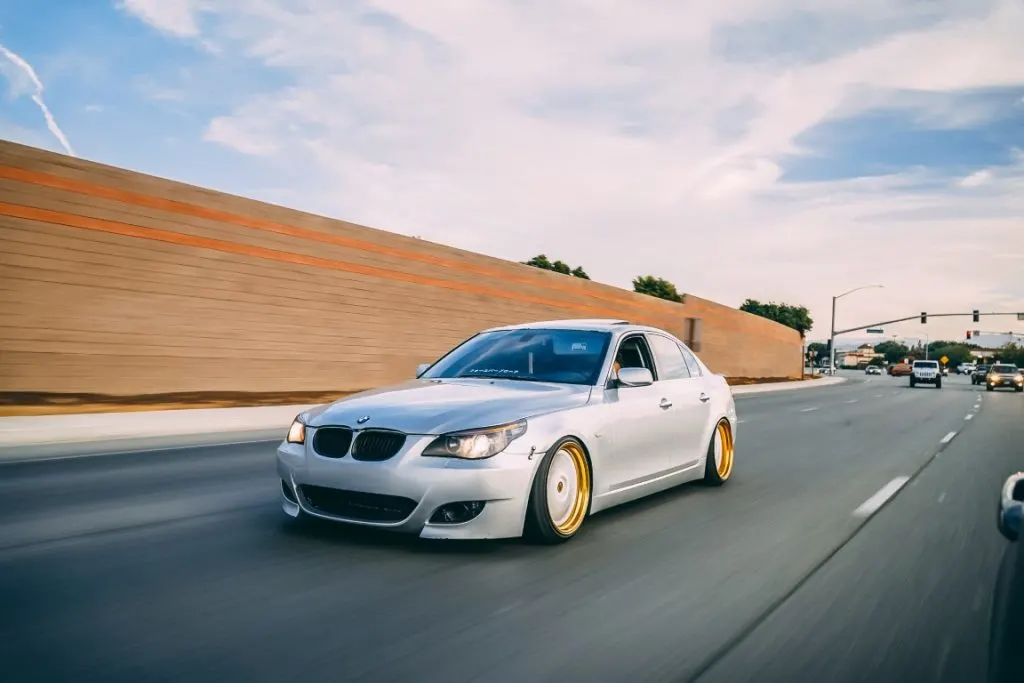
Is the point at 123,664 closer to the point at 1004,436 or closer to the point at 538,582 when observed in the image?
the point at 538,582

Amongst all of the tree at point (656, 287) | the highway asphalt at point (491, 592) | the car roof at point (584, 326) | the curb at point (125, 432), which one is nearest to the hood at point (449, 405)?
the highway asphalt at point (491, 592)

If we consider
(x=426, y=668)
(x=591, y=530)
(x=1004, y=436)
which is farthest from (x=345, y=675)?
(x=1004, y=436)

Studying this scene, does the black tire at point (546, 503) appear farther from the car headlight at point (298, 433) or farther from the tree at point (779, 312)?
the tree at point (779, 312)

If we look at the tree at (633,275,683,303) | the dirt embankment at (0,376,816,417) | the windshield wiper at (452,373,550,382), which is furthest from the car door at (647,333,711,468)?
the tree at (633,275,683,303)

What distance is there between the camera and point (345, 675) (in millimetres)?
3662

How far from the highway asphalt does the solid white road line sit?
4 cm

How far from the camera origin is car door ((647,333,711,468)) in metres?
7.90

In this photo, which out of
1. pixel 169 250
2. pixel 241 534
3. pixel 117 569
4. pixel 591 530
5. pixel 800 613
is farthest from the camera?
pixel 169 250

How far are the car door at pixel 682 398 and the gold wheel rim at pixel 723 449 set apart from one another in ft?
1.36

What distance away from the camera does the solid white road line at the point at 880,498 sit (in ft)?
26.1

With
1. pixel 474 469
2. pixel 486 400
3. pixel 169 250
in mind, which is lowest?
pixel 474 469

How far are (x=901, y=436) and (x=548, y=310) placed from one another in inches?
845

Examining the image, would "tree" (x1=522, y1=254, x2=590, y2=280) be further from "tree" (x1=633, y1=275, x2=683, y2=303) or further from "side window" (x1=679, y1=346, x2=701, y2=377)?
"side window" (x1=679, y1=346, x2=701, y2=377)

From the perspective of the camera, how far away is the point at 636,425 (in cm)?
708
